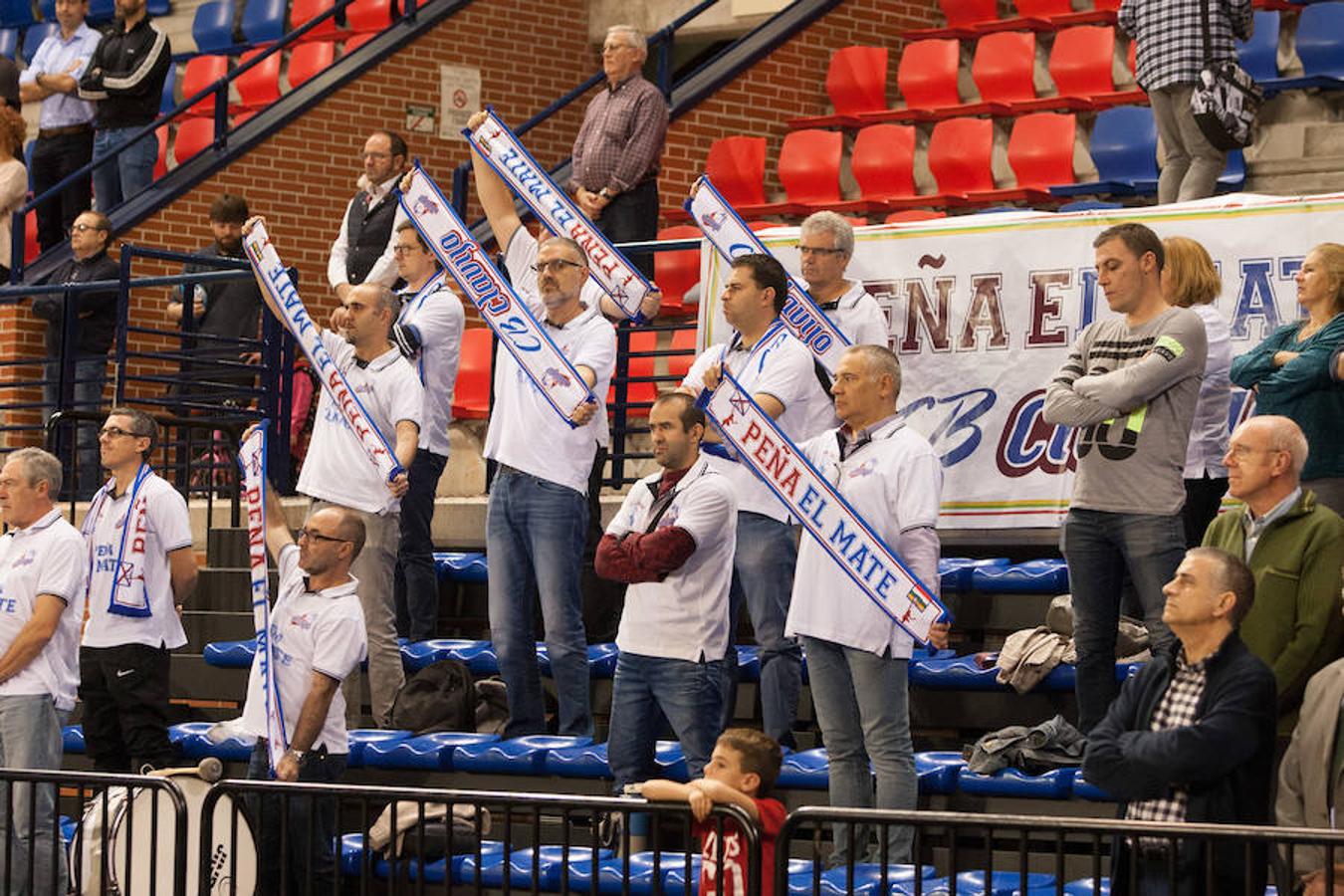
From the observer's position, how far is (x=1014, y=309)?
10500mm

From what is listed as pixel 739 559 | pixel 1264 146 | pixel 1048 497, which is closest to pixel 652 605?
pixel 739 559

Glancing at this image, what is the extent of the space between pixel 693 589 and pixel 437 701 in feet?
6.73

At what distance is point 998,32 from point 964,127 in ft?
3.56

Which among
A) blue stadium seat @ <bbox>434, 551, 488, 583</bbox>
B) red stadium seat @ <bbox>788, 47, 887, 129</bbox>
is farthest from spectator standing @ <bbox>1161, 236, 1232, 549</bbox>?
red stadium seat @ <bbox>788, 47, 887, 129</bbox>

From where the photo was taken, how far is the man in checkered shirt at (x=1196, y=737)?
6.61 m

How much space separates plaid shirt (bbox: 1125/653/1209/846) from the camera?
676 centimetres

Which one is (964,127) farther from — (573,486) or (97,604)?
(97,604)

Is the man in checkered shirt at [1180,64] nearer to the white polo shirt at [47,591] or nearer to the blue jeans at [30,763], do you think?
the white polo shirt at [47,591]

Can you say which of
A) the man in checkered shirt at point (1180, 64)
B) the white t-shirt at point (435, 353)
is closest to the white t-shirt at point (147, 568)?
the white t-shirt at point (435, 353)

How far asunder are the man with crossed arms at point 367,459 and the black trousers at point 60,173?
663cm

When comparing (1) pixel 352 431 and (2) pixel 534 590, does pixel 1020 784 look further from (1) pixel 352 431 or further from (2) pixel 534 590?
(1) pixel 352 431

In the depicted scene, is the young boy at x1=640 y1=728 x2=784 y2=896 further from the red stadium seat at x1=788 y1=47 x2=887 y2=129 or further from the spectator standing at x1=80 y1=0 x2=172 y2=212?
the spectator standing at x1=80 y1=0 x2=172 y2=212

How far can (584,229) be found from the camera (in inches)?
418

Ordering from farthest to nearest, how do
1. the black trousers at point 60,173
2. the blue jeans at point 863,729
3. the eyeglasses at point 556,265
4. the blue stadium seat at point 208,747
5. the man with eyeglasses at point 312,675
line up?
the black trousers at point 60,173, the blue stadium seat at point 208,747, the eyeglasses at point 556,265, the man with eyeglasses at point 312,675, the blue jeans at point 863,729
